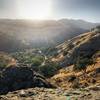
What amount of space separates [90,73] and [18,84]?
41905mm

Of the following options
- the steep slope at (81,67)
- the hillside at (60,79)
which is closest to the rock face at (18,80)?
the hillside at (60,79)

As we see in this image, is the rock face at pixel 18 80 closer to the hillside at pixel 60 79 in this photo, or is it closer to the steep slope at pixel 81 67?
the hillside at pixel 60 79

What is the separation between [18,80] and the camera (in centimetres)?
6338

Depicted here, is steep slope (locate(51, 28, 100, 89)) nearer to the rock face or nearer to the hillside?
the hillside

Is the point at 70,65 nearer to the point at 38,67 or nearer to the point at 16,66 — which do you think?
the point at 38,67

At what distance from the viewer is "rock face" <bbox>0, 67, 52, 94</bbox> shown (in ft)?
198

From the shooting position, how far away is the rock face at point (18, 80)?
6038 cm

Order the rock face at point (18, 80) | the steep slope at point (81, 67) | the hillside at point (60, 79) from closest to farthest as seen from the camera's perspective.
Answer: the hillside at point (60, 79), the rock face at point (18, 80), the steep slope at point (81, 67)

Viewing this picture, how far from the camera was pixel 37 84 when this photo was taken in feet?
194

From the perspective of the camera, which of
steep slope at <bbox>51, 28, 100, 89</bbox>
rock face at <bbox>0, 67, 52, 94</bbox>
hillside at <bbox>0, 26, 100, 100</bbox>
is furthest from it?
steep slope at <bbox>51, 28, 100, 89</bbox>

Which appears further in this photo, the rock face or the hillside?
the rock face

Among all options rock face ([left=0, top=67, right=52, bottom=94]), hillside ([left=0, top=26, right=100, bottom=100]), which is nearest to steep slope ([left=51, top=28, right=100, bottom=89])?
hillside ([left=0, top=26, right=100, bottom=100])

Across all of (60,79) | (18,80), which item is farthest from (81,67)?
(18,80)

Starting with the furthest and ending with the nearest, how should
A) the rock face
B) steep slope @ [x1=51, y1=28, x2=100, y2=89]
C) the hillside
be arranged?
steep slope @ [x1=51, y1=28, x2=100, y2=89], the rock face, the hillside
